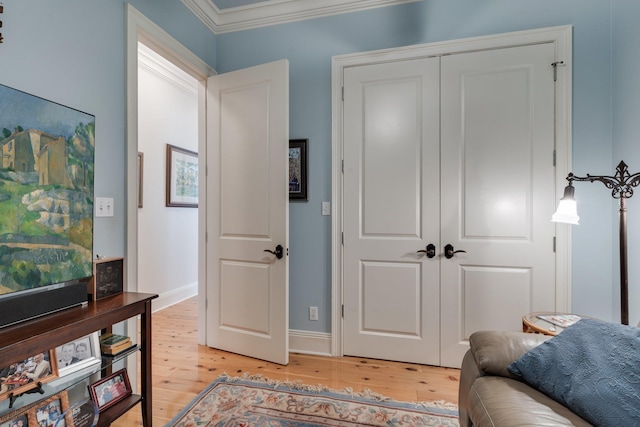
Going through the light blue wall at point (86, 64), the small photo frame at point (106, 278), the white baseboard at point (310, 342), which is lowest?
the white baseboard at point (310, 342)

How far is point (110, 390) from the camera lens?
64.4 inches

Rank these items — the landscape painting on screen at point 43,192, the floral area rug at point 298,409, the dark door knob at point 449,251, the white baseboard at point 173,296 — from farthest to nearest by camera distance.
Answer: the white baseboard at point 173,296 < the dark door knob at point 449,251 < the floral area rug at point 298,409 < the landscape painting on screen at point 43,192

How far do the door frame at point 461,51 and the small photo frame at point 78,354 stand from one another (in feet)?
5.23

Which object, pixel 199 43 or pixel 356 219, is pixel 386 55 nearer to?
pixel 356 219

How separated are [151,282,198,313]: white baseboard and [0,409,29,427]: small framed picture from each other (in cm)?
246

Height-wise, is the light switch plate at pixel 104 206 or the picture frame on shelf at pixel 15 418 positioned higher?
the light switch plate at pixel 104 206

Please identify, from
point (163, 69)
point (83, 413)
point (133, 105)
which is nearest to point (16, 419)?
point (83, 413)

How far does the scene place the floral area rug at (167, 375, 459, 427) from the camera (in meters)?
1.78

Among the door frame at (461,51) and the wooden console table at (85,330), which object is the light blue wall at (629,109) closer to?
the door frame at (461,51)

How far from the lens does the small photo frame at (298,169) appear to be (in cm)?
271

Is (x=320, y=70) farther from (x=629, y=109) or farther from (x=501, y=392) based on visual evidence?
(x=501, y=392)

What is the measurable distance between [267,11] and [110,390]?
286cm

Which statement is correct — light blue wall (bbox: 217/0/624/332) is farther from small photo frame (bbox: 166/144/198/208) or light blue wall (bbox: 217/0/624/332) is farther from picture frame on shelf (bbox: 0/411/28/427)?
picture frame on shelf (bbox: 0/411/28/427)

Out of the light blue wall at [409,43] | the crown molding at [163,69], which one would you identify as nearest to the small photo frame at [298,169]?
the light blue wall at [409,43]
